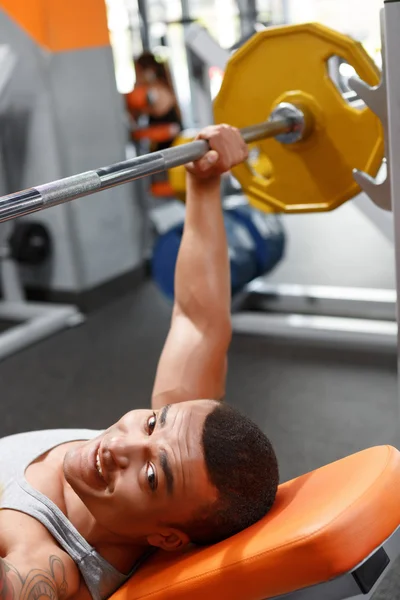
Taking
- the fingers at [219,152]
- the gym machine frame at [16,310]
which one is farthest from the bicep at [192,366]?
the gym machine frame at [16,310]

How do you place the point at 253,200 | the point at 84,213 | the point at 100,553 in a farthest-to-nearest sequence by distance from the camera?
the point at 84,213 → the point at 253,200 → the point at 100,553

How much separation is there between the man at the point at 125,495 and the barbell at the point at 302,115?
75cm

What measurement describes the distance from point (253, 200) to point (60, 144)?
1775 mm

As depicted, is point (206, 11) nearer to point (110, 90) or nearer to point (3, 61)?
point (110, 90)

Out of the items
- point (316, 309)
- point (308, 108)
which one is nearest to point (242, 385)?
point (316, 309)

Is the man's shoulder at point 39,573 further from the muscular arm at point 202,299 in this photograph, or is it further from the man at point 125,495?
the muscular arm at point 202,299

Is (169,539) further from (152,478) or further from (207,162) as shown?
(207,162)

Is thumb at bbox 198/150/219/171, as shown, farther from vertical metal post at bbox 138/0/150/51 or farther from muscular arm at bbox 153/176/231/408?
vertical metal post at bbox 138/0/150/51

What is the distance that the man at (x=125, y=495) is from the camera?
3.69 ft

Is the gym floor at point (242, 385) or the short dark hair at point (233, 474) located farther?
the gym floor at point (242, 385)

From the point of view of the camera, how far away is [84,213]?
150 inches

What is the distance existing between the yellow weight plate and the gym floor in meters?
0.79

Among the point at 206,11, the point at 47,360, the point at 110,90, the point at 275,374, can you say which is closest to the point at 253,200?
the point at 275,374

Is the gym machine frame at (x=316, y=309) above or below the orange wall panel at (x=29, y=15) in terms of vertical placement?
below
